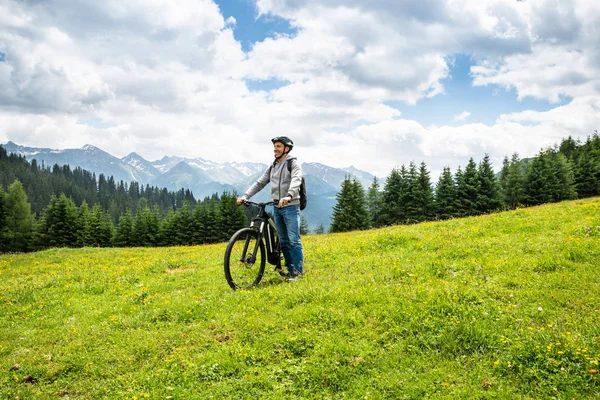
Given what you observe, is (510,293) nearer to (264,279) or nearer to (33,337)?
(264,279)

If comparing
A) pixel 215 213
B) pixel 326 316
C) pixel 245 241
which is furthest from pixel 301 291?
pixel 215 213

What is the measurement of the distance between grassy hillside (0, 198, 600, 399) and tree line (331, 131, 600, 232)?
5296 centimetres

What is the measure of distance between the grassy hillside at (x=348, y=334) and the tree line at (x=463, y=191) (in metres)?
53.0

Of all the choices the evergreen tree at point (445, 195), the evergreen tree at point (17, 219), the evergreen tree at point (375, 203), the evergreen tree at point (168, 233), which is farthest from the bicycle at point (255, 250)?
the evergreen tree at point (17, 219)

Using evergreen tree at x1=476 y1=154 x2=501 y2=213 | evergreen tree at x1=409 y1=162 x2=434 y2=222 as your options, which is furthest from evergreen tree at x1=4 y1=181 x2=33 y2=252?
evergreen tree at x1=476 y1=154 x2=501 y2=213

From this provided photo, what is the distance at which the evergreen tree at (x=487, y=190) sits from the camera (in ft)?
192

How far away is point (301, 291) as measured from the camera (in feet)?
26.1

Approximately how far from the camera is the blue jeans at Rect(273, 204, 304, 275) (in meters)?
9.20

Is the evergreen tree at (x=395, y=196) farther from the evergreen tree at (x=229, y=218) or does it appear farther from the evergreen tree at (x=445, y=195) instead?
the evergreen tree at (x=229, y=218)

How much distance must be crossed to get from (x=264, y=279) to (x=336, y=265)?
8.54 ft

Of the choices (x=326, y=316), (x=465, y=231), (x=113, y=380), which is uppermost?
(x=465, y=231)

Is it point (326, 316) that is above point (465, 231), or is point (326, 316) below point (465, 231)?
below

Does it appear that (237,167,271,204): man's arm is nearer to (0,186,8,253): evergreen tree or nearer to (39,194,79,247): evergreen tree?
(39,194,79,247): evergreen tree

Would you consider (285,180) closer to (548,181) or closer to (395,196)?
(395,196)
